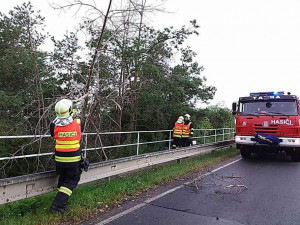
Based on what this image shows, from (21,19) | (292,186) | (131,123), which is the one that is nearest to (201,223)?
Answer: (292,186)

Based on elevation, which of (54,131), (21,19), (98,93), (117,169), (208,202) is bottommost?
(208,202)

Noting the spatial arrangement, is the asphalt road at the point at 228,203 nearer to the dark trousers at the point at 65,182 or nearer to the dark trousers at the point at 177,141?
the dark trousers at the point at 65,182

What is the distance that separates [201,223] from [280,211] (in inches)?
63.6

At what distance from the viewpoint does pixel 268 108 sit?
9.91m

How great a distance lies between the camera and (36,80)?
8.23m

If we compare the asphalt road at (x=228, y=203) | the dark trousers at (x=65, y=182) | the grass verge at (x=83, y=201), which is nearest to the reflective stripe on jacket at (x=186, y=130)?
the asphalt road at (x=228, y=203)

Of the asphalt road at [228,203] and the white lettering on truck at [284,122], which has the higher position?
the white lettering on truck at [284,122]

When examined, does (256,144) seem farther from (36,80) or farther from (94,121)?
(36,80)

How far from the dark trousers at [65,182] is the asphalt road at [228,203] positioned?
88cm

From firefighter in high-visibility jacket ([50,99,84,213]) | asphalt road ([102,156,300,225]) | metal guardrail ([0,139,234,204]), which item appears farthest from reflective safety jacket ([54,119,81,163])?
asphalt road ([102,156,300,225])

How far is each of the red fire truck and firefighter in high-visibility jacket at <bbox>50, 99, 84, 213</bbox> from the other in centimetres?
755

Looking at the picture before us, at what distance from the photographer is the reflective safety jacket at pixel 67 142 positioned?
4.02 m

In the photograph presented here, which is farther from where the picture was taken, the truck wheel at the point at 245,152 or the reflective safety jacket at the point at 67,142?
the truck wheel at the point at 245,152

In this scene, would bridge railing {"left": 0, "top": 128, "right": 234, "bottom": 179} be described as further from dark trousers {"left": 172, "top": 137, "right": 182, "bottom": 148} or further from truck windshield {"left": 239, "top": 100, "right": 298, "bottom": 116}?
truck windshield {"left": 239, "top": 100, "right": 298, "bottom": 116}
